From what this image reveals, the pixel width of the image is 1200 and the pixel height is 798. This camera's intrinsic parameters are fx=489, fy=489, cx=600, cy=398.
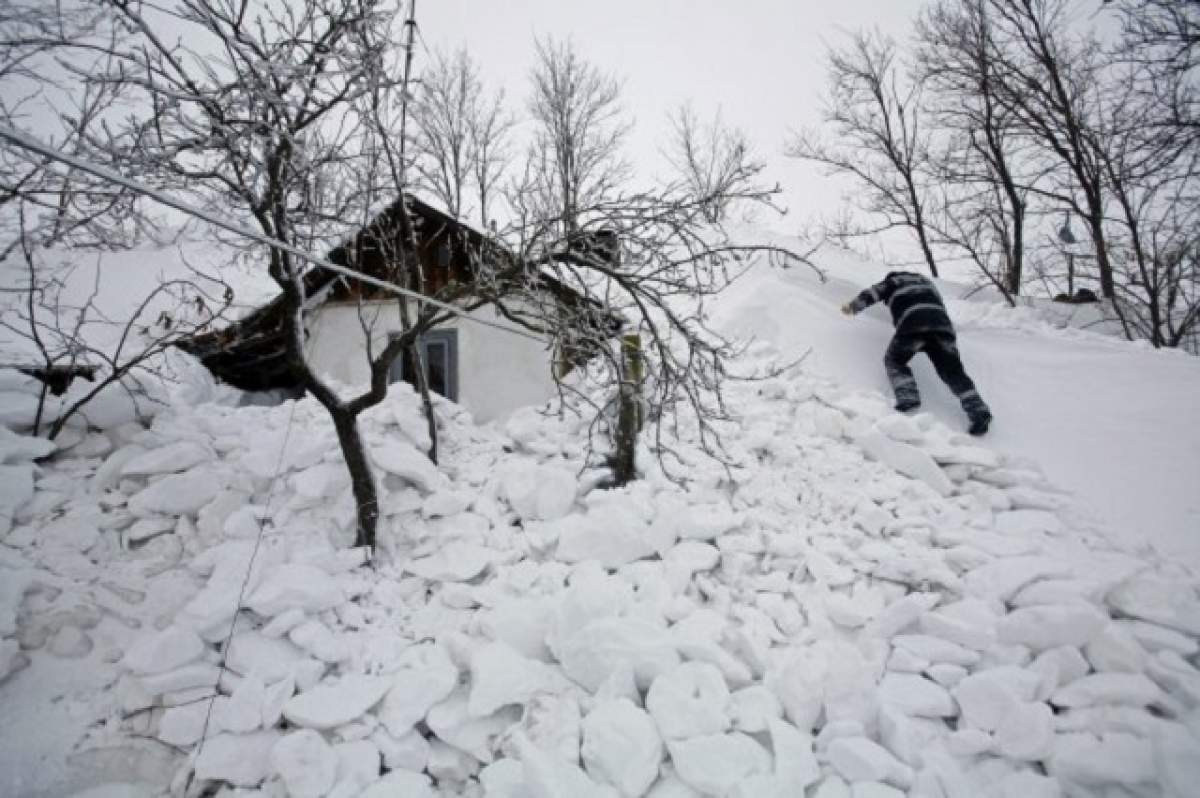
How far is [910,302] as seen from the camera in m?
5.77

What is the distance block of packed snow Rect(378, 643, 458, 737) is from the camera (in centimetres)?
255

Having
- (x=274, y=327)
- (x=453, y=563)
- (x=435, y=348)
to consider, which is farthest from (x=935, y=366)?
Result: (x=274, y=327)

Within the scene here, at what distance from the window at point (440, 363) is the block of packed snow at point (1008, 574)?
7016 millimetres

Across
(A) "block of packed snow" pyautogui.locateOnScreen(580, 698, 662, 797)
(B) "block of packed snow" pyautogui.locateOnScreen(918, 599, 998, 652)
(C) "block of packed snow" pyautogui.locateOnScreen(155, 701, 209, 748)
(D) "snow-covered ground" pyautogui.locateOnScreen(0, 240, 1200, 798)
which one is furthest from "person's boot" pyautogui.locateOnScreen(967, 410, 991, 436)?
(C) "block of packed snow" pyautogui.locateOnScreen(155, 701, 209, 748)

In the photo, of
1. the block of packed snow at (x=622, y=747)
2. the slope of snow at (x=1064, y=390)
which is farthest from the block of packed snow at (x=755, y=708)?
the slope of snow at (x=1064, y=390)

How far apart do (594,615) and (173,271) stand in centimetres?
1227

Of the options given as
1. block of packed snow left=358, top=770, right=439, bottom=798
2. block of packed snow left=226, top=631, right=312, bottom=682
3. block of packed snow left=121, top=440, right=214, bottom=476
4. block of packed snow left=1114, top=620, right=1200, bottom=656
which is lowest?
block of packed snow left=358, top=770, right=439, bottom=798

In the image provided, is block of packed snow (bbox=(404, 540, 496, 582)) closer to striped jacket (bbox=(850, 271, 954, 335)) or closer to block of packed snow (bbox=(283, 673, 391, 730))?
block of packed snow (bbox=(283, 673, 391, 730))

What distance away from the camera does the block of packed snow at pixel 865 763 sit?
229cm

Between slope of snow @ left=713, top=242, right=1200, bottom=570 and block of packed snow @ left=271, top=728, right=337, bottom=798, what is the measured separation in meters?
5.41

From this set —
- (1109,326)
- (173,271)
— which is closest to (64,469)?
(173,271)

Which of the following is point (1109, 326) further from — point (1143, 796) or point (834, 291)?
point (1143, 796)

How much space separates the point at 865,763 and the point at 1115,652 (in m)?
1.66

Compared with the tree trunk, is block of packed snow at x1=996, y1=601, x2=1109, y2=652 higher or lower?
lower
